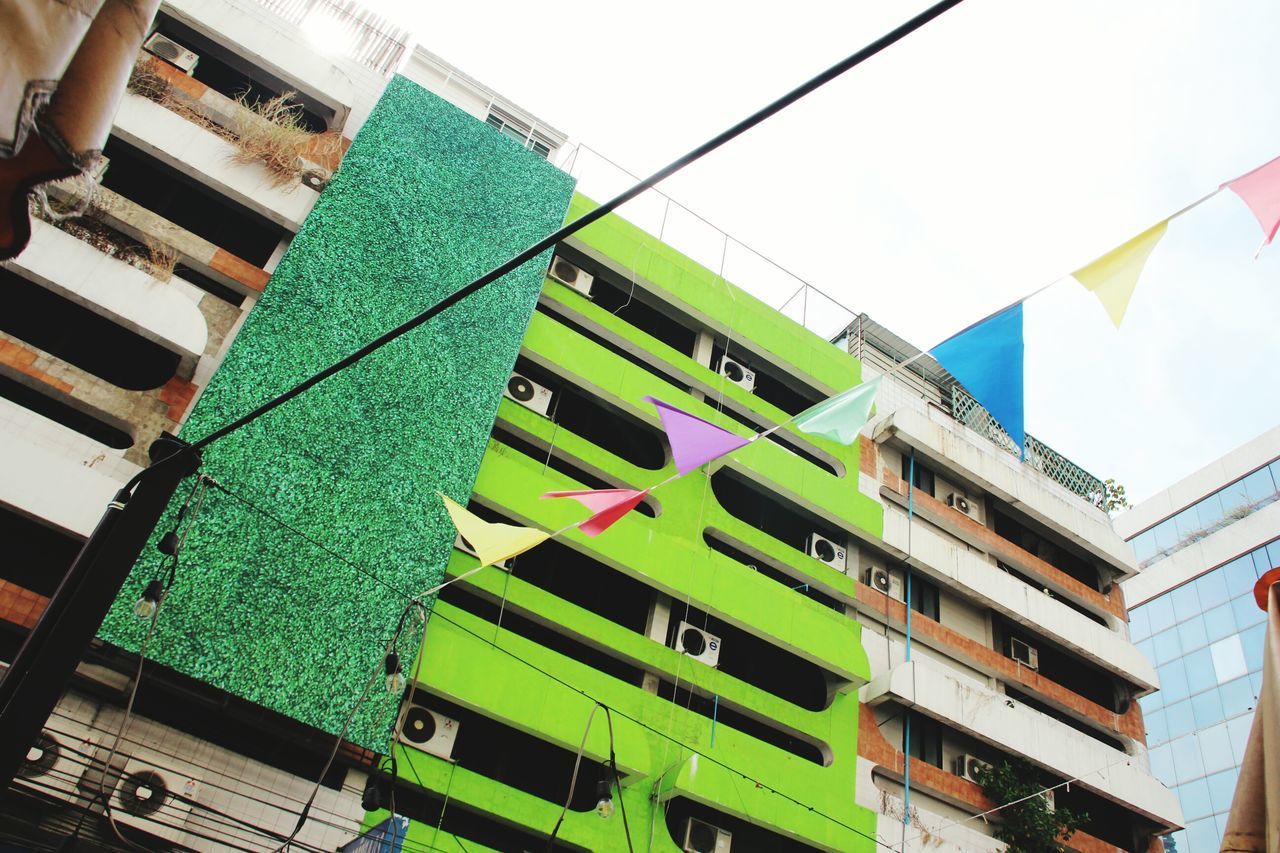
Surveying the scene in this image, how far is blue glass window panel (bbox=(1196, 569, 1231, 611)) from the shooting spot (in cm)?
2764

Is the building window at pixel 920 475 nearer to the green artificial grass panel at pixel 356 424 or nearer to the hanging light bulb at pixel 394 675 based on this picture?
the green artificial grass panel at pixel 356 424

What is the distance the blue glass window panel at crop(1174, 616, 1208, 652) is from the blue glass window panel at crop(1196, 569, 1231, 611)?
20.8 inches

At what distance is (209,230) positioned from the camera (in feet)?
41.9

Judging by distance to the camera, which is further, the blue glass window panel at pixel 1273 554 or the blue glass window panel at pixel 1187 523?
the blue glass window panel at pixel 1187 523

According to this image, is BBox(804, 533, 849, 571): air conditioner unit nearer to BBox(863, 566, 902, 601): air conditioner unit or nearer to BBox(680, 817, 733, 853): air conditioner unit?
BBox(863, 566, 902, 601): air conditioner unit

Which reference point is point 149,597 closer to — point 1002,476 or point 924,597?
point 924,597

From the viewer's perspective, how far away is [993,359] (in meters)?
7.06

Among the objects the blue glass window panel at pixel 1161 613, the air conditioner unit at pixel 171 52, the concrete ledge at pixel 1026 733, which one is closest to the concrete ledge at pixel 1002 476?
the concrete ledge at pixel 1026 733

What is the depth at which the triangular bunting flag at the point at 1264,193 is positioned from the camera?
19.8 ft

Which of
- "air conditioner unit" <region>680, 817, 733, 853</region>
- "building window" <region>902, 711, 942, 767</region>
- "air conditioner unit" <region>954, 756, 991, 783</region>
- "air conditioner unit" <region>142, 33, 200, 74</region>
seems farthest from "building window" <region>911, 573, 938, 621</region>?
"air conditioner unit" <region>142, 33, 200, 74</region>

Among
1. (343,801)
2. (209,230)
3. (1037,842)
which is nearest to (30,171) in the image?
(343,801)

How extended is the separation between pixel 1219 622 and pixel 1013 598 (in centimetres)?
1452

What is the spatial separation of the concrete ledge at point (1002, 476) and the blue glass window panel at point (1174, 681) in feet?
33.5

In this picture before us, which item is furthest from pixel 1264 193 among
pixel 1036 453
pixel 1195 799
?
pixel 1195 799
